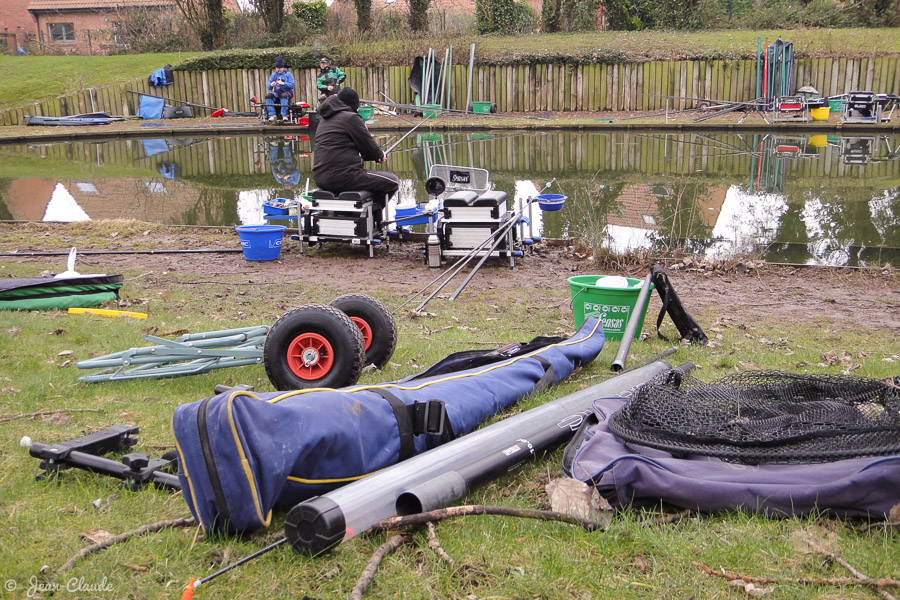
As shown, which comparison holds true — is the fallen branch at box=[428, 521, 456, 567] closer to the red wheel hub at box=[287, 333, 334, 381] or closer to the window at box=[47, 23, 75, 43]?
the red wheel hub at box=[287, 333, 334, 381]

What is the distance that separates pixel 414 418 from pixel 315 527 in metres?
0.69

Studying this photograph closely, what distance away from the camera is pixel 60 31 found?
45.1 metres

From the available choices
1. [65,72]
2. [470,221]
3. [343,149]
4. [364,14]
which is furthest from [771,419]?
[364,14]

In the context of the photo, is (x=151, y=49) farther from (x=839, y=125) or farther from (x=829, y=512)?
(x=829, y=512)

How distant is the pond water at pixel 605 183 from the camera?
9.31 metres

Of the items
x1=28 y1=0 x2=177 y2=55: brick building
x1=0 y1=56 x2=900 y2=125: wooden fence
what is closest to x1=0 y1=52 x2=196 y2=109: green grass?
x1=0 y1=56 x2=900 y2=125: wooden fence

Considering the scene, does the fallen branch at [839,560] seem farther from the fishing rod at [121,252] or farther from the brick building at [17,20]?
the brick building at [17,20]

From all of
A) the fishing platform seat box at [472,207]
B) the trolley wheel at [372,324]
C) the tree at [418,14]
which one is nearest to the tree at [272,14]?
the tree at [418,14]

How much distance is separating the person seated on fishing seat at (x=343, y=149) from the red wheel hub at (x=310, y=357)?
5188 mm

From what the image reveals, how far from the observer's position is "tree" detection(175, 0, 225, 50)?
30844mm

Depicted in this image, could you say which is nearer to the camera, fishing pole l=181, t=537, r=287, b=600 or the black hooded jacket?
fishing pole l=181, t=537, r=287, b=600

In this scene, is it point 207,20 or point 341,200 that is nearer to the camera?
point 341,200

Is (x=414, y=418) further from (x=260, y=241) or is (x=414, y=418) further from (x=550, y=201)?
(x=550, y=201)

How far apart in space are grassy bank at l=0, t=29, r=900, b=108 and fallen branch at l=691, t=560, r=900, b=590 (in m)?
25.4
